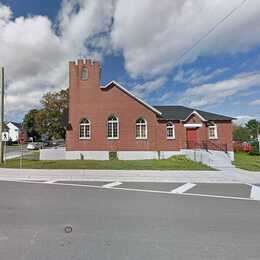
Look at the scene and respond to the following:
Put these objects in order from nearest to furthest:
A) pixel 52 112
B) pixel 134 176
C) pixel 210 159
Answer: pixel 134 176
pixel 210 159
pixel 52 112

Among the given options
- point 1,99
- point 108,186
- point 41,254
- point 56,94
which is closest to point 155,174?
point 108,186

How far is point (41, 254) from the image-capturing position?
14.4 feet

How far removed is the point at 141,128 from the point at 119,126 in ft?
7.76

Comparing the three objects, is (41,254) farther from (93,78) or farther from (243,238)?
(93,78)

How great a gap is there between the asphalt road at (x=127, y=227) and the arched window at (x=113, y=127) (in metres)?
18.8

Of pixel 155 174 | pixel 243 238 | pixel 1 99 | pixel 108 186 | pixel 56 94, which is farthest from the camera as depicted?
pixel 56 94

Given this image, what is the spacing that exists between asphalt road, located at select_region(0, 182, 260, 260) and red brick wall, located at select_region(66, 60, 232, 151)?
1836cm

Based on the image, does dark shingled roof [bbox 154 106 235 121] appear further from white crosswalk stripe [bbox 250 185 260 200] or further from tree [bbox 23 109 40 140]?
tree [bbox 23 109 40 140]

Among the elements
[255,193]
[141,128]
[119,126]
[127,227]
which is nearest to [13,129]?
[119,126]

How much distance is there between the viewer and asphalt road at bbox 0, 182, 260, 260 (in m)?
4.55

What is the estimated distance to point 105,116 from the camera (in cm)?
2827

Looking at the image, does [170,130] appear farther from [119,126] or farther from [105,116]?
[105,116]

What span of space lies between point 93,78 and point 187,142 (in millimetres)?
11991

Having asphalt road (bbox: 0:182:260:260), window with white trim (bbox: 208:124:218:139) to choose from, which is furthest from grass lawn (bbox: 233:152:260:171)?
asphalt road (bbox: 0:182:260:260)
